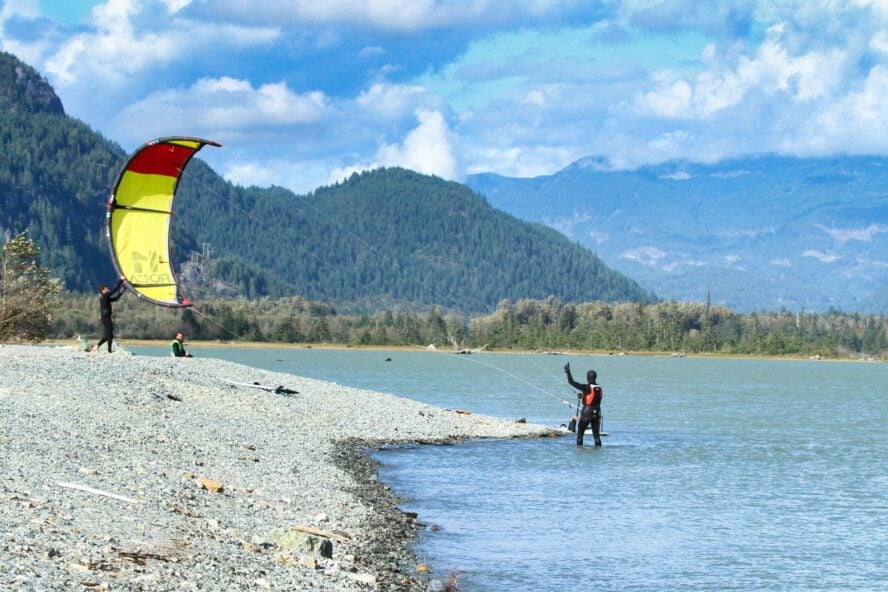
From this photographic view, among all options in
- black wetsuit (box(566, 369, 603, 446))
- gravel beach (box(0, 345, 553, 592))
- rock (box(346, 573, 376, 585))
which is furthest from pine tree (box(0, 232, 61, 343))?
rock (box(346, 573, 376, 585))

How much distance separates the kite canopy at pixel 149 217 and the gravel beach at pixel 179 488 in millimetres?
2826

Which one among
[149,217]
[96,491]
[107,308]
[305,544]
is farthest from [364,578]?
[107,308]

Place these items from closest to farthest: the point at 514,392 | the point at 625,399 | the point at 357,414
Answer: the point at 357,414, the point at 625,399, the point at 514,392

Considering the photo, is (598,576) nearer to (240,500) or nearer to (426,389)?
(240,500)

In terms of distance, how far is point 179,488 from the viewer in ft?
68.0

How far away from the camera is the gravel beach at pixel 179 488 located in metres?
15.1

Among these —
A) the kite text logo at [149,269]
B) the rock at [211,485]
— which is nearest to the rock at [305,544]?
the rock at [211,485]

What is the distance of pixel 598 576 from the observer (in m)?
20.3

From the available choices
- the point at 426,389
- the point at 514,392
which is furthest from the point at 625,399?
the point at 426,389

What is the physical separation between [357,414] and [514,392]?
3660cm

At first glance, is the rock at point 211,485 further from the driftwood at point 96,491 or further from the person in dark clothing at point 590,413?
the person in dark clothing at point 590,413

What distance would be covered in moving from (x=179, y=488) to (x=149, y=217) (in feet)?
43.3

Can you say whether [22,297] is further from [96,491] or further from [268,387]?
[96,491]

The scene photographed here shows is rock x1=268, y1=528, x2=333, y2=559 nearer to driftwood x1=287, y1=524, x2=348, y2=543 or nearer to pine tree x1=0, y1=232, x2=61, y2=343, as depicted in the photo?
driftwood x1=287, y1=524, x2=348, y2=543
